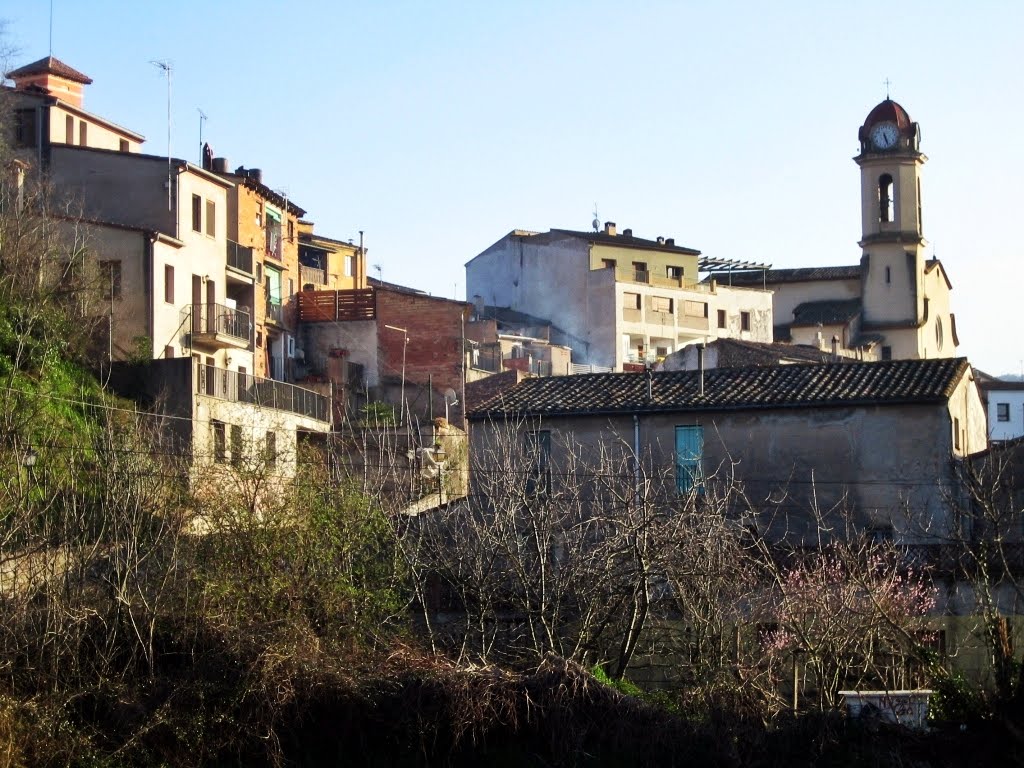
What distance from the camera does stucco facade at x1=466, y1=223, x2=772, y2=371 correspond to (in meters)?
65.5

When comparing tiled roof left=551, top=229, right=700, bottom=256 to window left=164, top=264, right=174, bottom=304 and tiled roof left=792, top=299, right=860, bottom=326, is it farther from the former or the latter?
window left=164, top=264, right=174, bottom=304

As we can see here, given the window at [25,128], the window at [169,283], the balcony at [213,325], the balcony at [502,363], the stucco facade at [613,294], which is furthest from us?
the stucco facade at [613,294]

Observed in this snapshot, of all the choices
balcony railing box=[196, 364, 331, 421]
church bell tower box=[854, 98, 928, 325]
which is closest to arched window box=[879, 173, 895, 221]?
church bell tower box=[854, 98, 928, 325]

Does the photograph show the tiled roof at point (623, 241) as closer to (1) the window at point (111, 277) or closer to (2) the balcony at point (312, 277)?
(2) the balcony at point (312, 277)

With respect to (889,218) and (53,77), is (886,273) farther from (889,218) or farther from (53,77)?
(53,77)

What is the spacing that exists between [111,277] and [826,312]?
3879 cm

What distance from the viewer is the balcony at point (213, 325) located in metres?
41.8

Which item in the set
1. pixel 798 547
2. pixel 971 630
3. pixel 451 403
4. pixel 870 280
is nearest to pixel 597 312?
pixel 870 280

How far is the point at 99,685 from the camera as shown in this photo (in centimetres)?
2281

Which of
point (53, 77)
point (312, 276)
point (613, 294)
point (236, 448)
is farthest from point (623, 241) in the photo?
point (236, 448)

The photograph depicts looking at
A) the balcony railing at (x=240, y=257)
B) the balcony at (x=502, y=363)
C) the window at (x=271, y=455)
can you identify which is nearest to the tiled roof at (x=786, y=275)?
the balcony at (x=502, y=363)

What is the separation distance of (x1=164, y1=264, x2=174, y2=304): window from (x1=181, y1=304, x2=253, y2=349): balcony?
0.68 meters

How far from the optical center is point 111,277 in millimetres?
39562

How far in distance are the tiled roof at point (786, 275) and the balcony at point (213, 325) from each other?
116 ft
